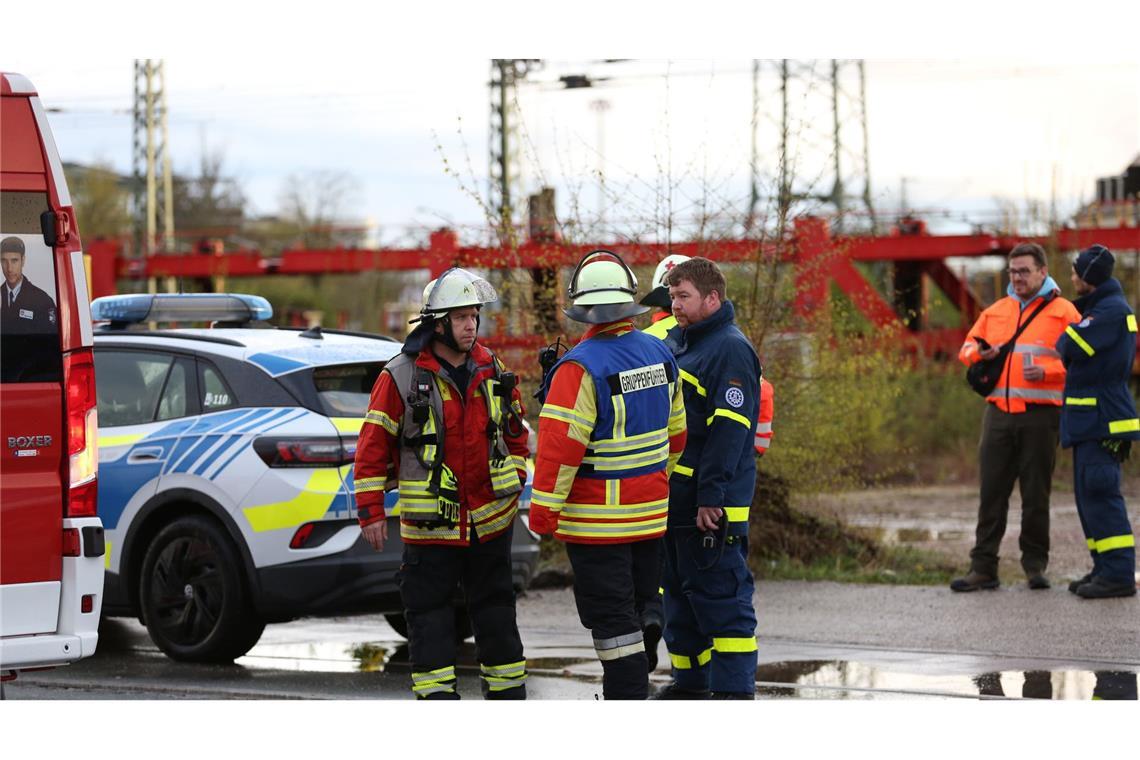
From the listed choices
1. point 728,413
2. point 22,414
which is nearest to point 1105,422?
point 728,413

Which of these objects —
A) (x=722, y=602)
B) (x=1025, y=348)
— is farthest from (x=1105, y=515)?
(x=722, y=602)

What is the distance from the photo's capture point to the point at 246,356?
789 cm

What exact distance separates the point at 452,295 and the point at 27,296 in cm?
162

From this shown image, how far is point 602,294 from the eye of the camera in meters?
5.93

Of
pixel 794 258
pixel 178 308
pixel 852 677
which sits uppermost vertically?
pixel 794 258

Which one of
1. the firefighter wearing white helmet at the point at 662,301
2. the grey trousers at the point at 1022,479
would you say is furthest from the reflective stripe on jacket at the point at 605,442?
the grey trousers at the point at 1022,479

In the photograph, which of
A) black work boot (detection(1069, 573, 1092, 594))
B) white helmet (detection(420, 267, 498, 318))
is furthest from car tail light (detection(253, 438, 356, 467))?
black work boot (detection(1069, 573, 1092, 594))

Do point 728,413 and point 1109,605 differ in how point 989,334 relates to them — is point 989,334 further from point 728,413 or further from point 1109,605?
point 728,413

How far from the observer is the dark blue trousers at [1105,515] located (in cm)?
898

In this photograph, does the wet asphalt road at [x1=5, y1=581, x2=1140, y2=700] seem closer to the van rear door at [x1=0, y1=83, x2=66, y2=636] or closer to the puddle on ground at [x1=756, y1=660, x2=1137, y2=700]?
→ the puddle on ground at [x1=756, y1=660, x2=1137, y2=700]

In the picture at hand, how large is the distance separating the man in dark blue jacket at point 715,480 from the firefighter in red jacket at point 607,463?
1.17 ft

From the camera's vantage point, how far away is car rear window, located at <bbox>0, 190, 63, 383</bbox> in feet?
18.0

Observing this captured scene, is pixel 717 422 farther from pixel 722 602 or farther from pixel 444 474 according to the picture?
pixel 444 474

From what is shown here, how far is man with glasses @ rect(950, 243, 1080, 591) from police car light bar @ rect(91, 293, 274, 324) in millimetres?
4518
